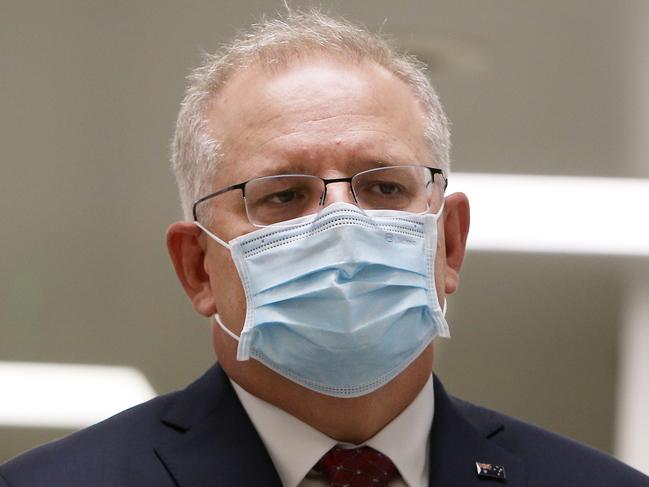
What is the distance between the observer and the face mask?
1.93m

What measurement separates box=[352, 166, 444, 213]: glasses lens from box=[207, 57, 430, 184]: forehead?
26mm

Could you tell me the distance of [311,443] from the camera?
2.04 meters

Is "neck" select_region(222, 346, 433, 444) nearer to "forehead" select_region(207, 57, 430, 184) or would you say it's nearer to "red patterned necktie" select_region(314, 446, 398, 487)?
"red patterned necktie" select_region(314, 446, 398, 487)

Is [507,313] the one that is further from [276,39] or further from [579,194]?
[276,39]

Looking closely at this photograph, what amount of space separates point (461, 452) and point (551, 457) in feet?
0.72

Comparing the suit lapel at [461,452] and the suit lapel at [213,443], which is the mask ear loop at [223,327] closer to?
the suit lapel at [213,443]

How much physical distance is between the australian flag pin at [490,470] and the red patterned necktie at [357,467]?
19 cm

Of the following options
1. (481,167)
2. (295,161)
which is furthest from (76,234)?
(295,161)

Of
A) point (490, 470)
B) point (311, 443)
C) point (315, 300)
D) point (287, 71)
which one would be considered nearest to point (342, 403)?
point (311, 443)

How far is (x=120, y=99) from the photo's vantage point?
3.39 metres

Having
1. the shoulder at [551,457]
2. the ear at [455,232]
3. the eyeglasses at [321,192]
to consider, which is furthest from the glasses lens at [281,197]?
the shoulder at [551,457]

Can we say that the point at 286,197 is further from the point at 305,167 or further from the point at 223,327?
the point at 223,327

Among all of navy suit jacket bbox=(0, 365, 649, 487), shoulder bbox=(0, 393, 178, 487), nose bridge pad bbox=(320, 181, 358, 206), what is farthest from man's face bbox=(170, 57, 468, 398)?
shoulder bbox=(0, 393, 178, 487)

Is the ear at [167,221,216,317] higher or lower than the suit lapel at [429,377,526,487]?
higher
